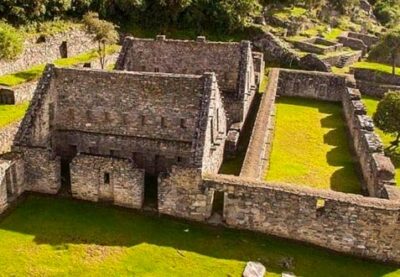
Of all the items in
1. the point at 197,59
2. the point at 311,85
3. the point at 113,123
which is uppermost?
the point at 197,59

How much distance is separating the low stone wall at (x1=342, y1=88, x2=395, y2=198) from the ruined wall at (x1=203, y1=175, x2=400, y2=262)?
11.4 feet

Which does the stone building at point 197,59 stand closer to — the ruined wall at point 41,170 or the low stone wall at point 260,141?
the low stone wall at point 260,141

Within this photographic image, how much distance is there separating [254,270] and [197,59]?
2016cm

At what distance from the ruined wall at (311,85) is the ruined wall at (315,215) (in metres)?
25.7

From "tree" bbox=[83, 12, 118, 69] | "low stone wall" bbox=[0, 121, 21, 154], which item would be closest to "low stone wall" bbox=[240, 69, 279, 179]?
"low stone wall" bbox=[0, 121, 21, 154]

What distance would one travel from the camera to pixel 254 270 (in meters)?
20.5

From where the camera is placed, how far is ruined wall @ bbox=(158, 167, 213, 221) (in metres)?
22.9

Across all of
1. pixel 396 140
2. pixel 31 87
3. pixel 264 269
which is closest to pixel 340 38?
pixel 396 140

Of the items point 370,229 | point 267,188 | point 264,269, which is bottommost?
point 264,269

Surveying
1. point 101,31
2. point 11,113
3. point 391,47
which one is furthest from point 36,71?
point 391,47

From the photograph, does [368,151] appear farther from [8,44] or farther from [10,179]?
[8,44]

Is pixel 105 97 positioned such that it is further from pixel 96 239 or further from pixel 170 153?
pixel 96 239

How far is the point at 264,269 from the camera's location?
2067 cm

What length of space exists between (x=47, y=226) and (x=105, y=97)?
754 centimetres
